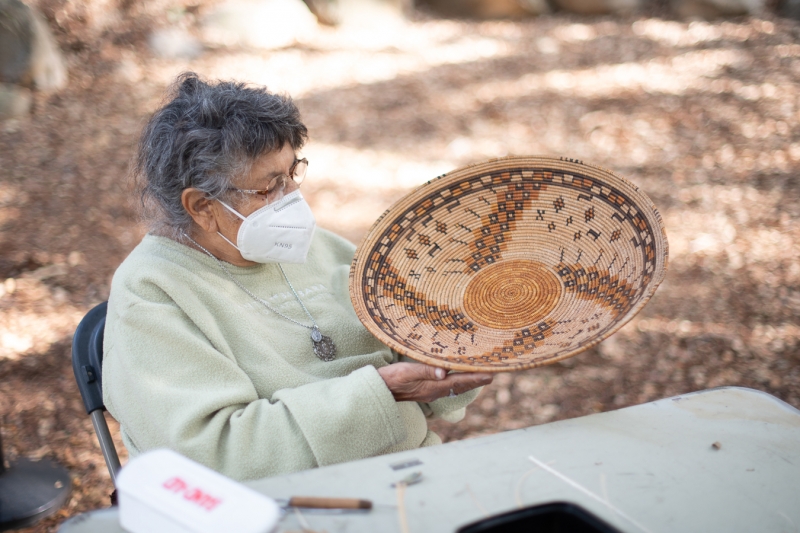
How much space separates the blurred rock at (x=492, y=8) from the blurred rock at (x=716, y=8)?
1.44 metres

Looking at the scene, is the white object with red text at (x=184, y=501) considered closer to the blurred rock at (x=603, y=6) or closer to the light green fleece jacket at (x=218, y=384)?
Answer: the light green fleece jacket at (x=218, y=384)

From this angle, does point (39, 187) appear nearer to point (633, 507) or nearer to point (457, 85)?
point (457, 85)

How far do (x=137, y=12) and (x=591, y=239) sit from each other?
5586 millimetres

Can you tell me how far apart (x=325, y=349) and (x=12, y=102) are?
416 cm

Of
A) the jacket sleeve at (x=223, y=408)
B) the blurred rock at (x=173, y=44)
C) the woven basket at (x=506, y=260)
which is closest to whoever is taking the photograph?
the jacket sleeve at (x=223, y=408)

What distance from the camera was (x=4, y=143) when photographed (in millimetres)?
4406


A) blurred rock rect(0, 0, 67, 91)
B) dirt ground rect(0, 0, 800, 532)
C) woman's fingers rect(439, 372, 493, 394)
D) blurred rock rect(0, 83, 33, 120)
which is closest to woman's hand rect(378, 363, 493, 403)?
woman's fingers rect(439, 372, 493, 394)

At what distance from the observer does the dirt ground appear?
10.1 feet

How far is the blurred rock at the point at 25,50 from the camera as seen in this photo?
4633mm

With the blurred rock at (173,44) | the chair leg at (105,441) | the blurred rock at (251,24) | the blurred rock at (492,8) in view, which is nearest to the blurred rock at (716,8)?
the blurred rock at (492,8)

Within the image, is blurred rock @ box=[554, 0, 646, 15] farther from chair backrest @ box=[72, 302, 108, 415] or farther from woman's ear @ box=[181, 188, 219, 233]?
chair backrest @ box=[72, 302, 108, 415]

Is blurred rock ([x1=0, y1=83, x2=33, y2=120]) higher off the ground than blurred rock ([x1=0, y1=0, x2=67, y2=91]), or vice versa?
blurred rock ([x1=0, y1=0, x2=67, y2=91])

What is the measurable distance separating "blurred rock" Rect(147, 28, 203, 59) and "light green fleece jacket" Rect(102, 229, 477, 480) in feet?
15.3

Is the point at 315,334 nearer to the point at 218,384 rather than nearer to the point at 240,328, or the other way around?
the point at 240,328
